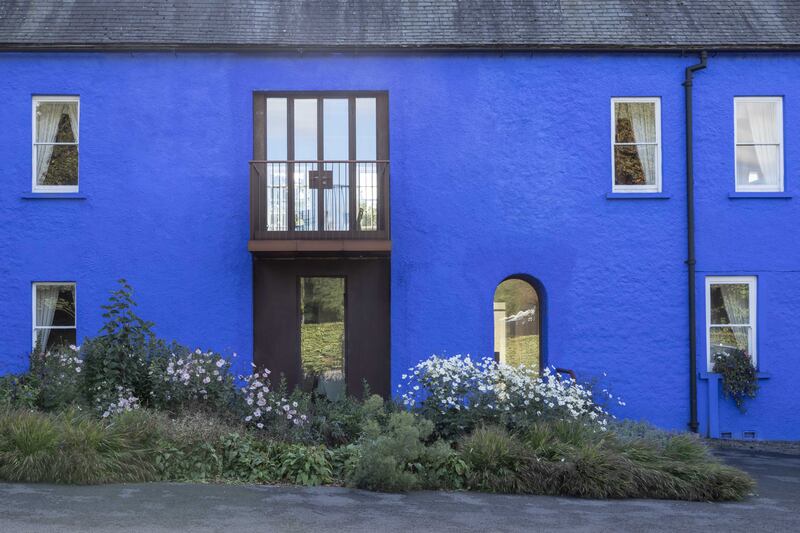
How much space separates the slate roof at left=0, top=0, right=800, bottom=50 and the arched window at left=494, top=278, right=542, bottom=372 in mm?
4051

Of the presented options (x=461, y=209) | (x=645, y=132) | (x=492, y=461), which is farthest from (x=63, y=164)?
(x=645, y=132)

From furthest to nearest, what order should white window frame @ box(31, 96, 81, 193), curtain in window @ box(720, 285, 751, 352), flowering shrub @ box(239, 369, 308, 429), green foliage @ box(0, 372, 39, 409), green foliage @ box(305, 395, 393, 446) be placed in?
1. curtain in window @ box(720, 285, 751, 352)
2. white window frame @ box(31, 96, 81, 193)
3. green foliage @ box(0, 372, 39, 409)
4. green foliage @ box(305, 395, 393, 446)
5. flowering shrub @ box(239, 369, 308, 429)

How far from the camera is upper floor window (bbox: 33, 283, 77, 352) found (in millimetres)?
13523

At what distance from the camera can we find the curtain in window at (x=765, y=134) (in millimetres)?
14148

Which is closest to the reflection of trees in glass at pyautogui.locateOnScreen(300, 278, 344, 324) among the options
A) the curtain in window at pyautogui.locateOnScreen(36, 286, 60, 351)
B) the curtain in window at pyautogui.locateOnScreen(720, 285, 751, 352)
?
the curtain in window at pyautogui.locateOnScreen(36, 286, 60, 351)

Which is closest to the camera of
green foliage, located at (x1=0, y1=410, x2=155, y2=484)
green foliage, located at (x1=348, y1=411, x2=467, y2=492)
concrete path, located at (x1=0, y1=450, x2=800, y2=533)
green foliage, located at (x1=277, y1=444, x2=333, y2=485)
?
concrete path, located at (x1=0, y1=450, x2=800, y2=533)

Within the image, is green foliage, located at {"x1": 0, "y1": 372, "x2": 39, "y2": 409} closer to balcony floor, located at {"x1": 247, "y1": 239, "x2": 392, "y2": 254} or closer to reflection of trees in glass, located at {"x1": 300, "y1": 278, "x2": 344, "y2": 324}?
balcony floor, located at {"x1": 247, "y1": 239, "x2": 392, "y2": 254}

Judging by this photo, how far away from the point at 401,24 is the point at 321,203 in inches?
132

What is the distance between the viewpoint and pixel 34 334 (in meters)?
13.5

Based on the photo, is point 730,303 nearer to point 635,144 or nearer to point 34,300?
point 635,144

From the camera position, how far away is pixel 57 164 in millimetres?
13742

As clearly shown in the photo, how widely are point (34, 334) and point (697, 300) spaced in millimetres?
10622

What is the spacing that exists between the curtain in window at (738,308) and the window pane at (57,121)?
11.0m

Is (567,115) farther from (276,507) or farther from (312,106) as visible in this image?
(276,507)
